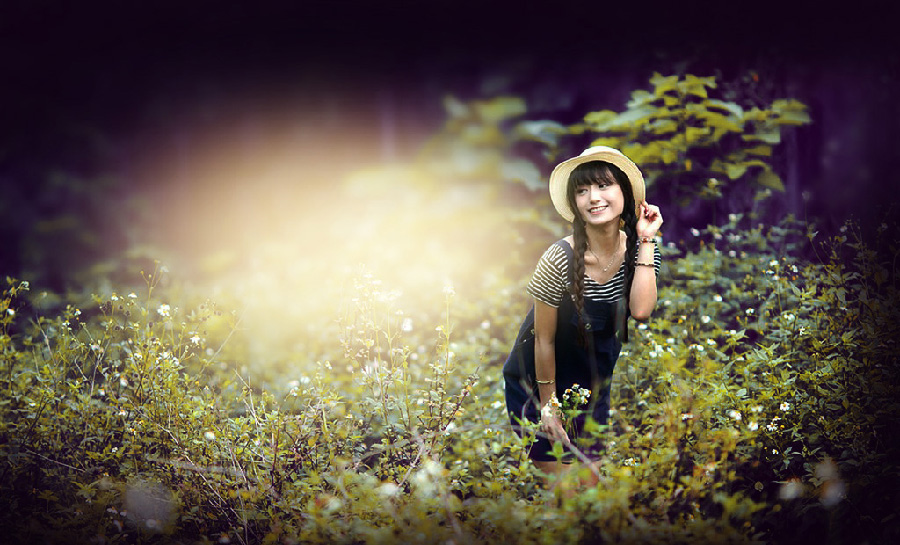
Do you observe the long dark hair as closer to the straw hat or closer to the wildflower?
the straw hat

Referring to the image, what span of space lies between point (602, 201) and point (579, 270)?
26cm

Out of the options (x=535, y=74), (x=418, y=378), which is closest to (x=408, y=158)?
(x=535, y=74)

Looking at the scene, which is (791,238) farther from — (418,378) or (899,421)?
(418,378)

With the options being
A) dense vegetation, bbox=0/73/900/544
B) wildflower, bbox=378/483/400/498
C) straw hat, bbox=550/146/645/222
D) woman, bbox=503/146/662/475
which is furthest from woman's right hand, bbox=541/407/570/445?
straw hat, bbox=550/146/645/222

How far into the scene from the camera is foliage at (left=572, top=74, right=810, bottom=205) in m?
3.85

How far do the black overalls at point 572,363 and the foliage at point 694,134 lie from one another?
4.56ft

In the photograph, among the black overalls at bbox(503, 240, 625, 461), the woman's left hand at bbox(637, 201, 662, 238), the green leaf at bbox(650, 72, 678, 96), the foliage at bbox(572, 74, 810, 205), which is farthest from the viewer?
the foliage at bbox(572, 74, 810, 205)

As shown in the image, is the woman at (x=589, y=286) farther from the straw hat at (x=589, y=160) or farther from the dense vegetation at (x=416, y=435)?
the dense vegetation at (x=416, y=435)

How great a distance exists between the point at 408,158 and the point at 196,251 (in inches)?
45.3

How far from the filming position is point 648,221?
2551 mm

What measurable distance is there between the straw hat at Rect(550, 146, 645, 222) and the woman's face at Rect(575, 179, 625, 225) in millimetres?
76

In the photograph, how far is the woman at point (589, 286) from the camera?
8.35 feet

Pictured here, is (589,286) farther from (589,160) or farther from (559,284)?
(589,160)

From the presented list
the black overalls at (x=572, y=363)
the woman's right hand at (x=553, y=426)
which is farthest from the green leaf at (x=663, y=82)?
the woman's right hand at (x=553, y=426)
